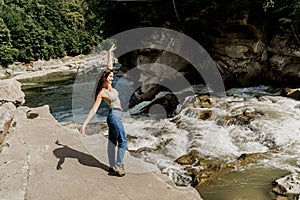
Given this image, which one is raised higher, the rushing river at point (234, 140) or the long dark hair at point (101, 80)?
the long dark hair at point (101, 80)

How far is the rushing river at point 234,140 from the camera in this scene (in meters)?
7.32

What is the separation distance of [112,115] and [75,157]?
4.58 feet

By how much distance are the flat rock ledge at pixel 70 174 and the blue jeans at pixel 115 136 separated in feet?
0.85

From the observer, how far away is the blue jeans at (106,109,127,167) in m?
5.05

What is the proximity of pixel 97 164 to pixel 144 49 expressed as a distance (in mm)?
10930

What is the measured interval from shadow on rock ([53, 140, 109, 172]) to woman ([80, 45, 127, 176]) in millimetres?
295

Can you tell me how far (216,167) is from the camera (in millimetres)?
7941

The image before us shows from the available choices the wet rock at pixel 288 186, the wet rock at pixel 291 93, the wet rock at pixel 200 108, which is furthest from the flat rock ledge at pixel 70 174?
the wet rock at pixel 291 93

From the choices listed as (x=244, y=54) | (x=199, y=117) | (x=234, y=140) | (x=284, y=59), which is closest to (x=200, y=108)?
(x=199, y=117)

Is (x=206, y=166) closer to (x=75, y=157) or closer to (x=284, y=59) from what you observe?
(x=75, y=157)

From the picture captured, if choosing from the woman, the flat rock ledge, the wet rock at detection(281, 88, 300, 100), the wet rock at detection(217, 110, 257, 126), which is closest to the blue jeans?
the woman

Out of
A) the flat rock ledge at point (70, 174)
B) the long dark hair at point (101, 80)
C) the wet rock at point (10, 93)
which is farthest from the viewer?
the wet rock at point (10, 93)

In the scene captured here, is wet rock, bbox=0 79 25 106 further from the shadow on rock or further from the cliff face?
the cliff face

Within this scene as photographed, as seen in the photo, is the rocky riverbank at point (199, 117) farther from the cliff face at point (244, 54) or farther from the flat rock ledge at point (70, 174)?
the cliff face at point (244, 54)
